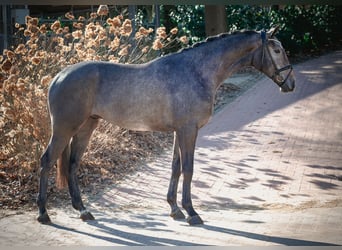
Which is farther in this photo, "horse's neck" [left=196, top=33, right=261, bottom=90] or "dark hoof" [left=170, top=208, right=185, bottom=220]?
"dark hoof" [left=170, top=208, right=185, bottom=220]

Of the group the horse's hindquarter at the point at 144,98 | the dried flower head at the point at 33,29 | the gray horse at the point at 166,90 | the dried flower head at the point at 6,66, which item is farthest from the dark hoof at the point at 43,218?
the dried flower head at the point at 33,29

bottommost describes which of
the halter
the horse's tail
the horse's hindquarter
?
the horse's tail

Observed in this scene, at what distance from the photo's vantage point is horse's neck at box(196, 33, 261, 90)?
169 inches

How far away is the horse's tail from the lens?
4457 millimetres

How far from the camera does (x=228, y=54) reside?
430 centimetres

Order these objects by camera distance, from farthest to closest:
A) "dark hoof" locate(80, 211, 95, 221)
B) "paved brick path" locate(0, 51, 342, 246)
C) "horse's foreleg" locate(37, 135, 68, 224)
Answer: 1. "dark hoof" locate(80, 211, 95, 221)
2. "horse's foreleg" locate(37, 135, 68, 224)
3. "paved brick path" locate(0, 51, 342, 246)

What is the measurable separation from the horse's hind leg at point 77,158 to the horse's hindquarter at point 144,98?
192 mm

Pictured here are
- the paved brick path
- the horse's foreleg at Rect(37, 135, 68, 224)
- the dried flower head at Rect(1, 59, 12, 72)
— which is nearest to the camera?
the paved brick path

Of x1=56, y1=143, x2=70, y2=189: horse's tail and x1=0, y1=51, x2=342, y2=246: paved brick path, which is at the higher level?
x1=56, y1=143, x2=70, y2=189: horse's tail

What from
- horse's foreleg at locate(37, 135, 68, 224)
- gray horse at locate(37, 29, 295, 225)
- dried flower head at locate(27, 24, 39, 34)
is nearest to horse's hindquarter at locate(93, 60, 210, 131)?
gray horse at locate(37, 29, 295, 225)

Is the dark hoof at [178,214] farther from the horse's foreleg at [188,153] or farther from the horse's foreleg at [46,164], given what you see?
the horse's foreleg at [46,164]

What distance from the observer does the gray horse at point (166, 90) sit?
14.0 feet

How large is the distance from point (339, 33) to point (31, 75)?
2.72 m

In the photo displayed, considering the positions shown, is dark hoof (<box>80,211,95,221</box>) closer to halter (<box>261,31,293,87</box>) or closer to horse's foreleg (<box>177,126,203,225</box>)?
horse's foreleg (<box>177,126,203,225</box>)
